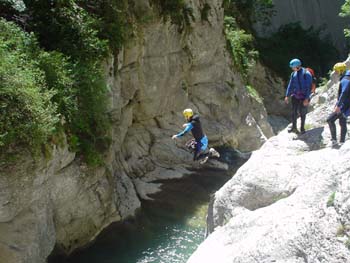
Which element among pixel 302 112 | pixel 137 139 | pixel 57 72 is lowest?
pixel 137 139

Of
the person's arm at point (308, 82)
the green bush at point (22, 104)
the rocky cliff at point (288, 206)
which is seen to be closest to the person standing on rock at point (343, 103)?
the rocky cliff at point (288, 206)

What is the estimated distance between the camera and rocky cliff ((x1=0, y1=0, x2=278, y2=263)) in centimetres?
1134

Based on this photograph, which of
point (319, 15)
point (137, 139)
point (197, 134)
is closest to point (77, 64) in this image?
point (197, 134)

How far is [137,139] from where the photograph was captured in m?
21.6

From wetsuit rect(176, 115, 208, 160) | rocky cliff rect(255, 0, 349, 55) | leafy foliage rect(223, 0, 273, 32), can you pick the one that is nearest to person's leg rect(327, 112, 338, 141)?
wetsuit rect(176, 115, 208, 160)

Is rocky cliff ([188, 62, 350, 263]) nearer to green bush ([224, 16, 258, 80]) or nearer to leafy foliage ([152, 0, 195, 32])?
leafy foliage ([152, 0, 195, 32])

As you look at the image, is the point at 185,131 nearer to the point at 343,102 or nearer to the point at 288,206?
the point at 343,102

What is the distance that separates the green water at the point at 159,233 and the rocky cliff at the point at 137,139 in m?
0.43

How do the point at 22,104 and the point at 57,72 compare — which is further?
the point at 57,72

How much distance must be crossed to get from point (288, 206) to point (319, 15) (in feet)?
166

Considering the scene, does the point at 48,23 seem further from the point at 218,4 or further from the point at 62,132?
the point at 218,4

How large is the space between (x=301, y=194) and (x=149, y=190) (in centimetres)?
1116

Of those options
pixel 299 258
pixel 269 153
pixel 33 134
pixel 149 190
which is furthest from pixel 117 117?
pixel 299 258

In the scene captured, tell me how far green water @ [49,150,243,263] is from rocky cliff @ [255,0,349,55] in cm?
3625
